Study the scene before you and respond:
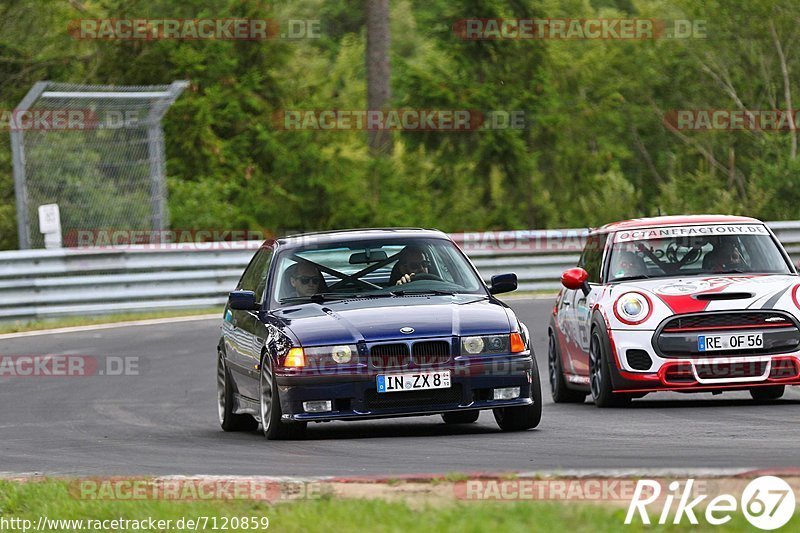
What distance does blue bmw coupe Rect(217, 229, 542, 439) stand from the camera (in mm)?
10141

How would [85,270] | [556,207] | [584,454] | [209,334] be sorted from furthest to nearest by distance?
[556,207] → [85,270] → [209,334] → [584,454]

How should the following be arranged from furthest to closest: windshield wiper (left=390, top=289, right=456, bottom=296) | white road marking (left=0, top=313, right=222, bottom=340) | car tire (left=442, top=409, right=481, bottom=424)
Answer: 1. white road marking (left=0, top=313, right=222, bottom=340)
2. car tire (left=442, top=409, right=481, bottom=424)
3. windshield wiper (left=390, top=289, right=456, bottom=296)

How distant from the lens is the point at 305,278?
37.7 ft

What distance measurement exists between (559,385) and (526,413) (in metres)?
3.49

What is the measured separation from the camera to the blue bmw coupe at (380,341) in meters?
10.1

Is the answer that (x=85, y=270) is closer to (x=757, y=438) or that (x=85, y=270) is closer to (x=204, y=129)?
(x=204, y=129)

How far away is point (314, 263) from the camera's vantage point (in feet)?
38.0

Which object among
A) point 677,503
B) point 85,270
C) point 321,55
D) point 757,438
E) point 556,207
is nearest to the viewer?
point 677,503

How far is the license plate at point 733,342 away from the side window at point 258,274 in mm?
3320

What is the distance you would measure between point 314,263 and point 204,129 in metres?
24.6

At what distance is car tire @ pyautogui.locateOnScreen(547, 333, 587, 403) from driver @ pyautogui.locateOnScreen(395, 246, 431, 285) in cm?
274

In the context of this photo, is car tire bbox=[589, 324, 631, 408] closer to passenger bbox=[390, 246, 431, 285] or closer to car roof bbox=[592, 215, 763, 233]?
car roof bbox=[592, 215, 763, 233]

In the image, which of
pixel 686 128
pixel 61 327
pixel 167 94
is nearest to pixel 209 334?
pixel 61 327

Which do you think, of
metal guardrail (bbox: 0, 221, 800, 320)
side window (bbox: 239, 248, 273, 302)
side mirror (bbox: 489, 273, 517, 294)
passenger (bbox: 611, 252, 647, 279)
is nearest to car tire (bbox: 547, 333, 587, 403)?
passenger (bbox: 611, 252, 647, 279)
